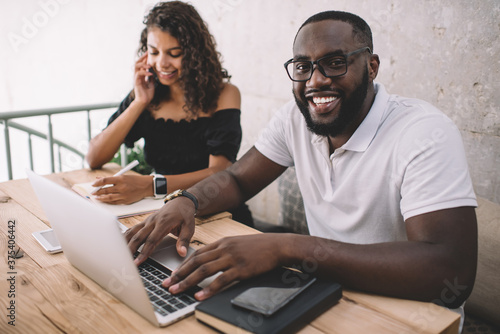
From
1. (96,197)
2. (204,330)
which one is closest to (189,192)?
(96,197)

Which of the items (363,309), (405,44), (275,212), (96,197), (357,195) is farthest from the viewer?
(275,212)

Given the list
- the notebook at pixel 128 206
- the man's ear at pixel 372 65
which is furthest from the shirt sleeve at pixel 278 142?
the notebook at pixel 128 206

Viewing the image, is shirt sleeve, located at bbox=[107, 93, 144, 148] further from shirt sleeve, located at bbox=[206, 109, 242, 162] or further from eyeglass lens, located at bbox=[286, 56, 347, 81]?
eyeglass lens, located at bbox=[286, 56, 347, 81]

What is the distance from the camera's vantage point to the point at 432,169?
3.35 ft

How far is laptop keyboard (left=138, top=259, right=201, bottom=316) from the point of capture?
2.73 ft

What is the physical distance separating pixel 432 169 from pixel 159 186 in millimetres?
966

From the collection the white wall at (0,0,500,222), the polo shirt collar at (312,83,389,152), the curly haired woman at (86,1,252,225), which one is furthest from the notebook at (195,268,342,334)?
the white wall at (0,0,500,222)

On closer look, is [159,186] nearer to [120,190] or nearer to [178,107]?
[120,190]

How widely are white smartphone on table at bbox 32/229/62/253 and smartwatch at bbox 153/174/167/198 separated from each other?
41cm

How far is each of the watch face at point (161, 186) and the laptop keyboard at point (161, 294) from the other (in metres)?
0.60

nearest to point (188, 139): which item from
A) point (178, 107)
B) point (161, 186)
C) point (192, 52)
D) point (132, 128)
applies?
point (178, 107)

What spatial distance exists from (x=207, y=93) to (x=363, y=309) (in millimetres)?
1465

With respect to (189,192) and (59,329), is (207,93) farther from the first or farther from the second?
(59,329)

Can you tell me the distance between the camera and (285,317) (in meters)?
0.75
